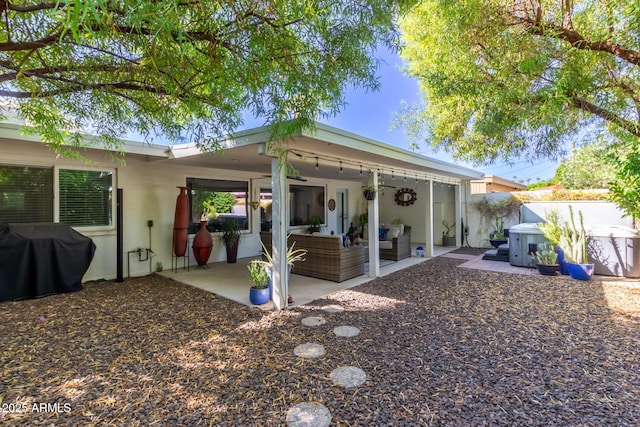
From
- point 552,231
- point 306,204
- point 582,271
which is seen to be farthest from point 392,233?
point 582,271

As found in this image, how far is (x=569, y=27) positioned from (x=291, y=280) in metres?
6.10

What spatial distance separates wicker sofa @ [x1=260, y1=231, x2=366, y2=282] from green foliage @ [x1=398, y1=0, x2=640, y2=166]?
3275 mm

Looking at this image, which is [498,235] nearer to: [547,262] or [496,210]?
[496,210]

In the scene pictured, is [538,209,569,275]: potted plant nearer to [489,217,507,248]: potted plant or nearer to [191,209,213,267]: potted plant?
[489,217,507,248]: potted plant

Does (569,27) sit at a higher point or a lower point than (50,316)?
higher

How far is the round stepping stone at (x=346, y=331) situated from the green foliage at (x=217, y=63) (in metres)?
2.45

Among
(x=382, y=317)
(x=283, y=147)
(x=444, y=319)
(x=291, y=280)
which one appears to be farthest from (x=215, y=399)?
(x=291, y=280)

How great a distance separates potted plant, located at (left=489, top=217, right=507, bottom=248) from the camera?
9.15 meters

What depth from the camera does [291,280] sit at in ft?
19.8

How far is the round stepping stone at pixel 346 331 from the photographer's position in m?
3.44

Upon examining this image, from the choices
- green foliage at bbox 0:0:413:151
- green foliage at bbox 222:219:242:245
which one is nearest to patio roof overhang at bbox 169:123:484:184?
green foliage at bbox 0:0:413:151

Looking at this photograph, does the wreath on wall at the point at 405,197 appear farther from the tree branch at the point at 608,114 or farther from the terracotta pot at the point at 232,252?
the tree branch at the point at 608,114

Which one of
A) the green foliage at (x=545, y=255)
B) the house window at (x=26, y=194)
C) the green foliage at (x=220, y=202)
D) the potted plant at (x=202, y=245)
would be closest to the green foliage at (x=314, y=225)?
the green foliage at (x=220, y=202)

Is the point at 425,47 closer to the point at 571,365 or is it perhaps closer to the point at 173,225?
the point at 571,365
